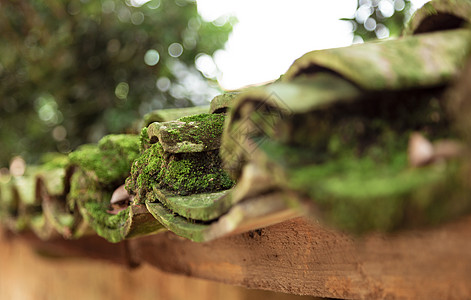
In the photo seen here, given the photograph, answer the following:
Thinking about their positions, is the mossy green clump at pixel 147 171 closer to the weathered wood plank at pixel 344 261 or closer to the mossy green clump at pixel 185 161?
the mossy green clump at pixel 185 161

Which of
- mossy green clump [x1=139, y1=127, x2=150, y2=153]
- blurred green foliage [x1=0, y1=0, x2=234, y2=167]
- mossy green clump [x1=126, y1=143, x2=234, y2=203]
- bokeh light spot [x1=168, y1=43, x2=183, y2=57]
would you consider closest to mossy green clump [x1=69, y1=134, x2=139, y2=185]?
mossy green clump [x1=139, y1=127, x2=150, y2=153]

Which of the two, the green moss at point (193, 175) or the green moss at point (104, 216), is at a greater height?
the green moss at point (193, 175)

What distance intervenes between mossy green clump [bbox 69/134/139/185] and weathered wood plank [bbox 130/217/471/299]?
1.45ft

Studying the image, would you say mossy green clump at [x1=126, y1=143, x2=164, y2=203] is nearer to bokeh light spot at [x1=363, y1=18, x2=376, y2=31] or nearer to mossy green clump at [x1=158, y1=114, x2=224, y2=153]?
mossy green clump at [x1=158, y1=114, x2=224, y2=153]

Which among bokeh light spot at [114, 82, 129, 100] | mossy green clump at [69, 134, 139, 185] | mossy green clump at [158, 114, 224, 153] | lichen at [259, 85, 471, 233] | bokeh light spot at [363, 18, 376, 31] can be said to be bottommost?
bokeh light spot at [114, 82, 129, 100]

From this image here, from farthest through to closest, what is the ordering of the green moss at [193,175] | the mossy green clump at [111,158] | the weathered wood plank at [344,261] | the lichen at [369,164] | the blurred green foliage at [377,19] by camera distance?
the blurred green foliage at [377,19], the mossy green clump at [111,158], the green moss at [193,175], the weathered wood plank at [344,261], the lichen at [369,164]

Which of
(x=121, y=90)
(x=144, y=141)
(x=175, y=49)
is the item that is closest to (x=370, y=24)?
(x=175, y=49)

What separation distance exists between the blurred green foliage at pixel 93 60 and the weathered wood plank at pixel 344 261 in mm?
3132

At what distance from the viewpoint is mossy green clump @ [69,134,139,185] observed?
1.55 metres

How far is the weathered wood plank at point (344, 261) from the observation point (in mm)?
758

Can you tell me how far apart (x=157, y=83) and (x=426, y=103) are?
14.3 ft

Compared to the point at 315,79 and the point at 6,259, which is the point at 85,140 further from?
the point at 315,79

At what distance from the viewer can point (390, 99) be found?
629 mm

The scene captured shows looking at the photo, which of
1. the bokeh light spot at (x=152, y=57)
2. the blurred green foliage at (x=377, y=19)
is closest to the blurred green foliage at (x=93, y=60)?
the bokeh light spot at (x=152, y=57)
